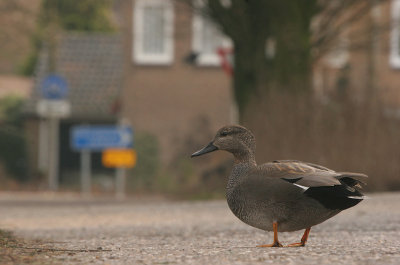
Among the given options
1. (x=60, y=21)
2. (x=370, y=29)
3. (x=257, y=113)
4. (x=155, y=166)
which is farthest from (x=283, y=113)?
(x=60, y=21)

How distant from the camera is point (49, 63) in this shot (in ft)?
134

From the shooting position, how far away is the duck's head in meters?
8.03

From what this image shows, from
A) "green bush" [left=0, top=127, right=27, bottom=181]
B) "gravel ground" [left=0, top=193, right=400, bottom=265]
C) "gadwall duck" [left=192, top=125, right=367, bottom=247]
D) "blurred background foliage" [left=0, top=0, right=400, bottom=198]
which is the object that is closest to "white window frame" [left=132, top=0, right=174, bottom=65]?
"green bush" [left=0, top=127, right=27, bottom=181]

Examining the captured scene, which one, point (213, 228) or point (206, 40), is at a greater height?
point (206, 40)

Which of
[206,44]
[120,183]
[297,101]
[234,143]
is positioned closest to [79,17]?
[206,44]

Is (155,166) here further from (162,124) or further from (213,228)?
(213,228)

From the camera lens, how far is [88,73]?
38344 mm

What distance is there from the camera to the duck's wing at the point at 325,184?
23.9 ft

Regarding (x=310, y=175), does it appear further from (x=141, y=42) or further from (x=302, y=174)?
(x=141, y=42)

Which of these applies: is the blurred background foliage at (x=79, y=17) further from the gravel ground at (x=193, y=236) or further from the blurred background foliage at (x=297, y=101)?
the gravel ground at (x=193, y=236)

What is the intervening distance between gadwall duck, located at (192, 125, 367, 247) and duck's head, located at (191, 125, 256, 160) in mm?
280

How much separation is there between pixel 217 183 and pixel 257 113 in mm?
2871

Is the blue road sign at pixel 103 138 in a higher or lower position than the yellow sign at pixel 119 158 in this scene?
higher

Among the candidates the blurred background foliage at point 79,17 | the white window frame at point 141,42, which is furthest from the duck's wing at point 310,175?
the blurred background foliage at point 79,17
